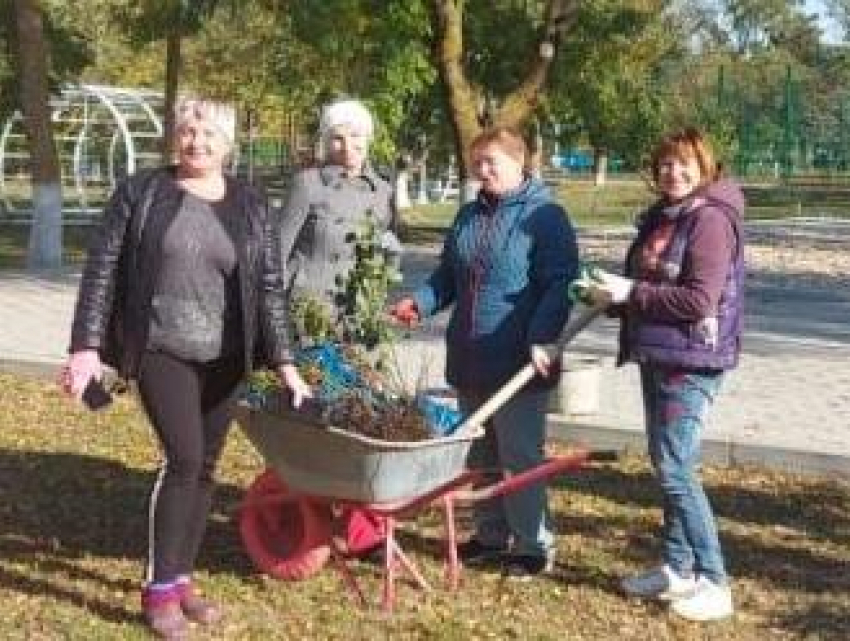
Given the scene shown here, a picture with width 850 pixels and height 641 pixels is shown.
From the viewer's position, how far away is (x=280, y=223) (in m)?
5.36

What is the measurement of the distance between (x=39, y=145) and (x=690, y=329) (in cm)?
1432

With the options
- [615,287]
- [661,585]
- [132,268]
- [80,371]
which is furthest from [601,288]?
[80,371]

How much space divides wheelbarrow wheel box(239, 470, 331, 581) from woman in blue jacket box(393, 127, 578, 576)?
2.18ft

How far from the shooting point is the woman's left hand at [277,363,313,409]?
468 centimetres

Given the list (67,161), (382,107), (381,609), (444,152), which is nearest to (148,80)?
(67,161)

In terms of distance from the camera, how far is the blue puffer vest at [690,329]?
4.75 meters

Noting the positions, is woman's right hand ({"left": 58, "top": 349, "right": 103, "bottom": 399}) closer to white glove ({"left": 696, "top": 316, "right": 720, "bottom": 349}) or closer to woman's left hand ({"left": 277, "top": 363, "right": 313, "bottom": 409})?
woman's left hand ({"left": 277, "top": 363, "right": 313, "bottom": 409})

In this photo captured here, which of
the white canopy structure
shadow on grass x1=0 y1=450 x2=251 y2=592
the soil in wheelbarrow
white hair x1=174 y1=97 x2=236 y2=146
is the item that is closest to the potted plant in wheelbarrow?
the soil in wheelbarrow

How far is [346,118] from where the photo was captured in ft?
17.5

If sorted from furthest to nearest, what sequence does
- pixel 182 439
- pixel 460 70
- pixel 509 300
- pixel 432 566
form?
pixel 460 70 → pixel 432 566 → pixel 509 300 → pixel 182 439

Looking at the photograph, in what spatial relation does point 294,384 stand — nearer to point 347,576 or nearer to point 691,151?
point 347,576

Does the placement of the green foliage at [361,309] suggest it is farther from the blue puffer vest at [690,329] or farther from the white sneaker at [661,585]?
the white sneaker at [661,585]

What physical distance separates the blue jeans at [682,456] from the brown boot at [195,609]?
1465 millimetres

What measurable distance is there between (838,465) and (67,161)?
31095 millimetres
